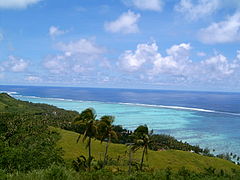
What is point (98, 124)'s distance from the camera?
46281 millimetres

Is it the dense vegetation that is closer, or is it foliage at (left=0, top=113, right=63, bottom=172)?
foliage at (left=0, top=113, right=63, bottom=172)

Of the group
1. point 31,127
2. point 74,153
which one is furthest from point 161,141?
point 31,127

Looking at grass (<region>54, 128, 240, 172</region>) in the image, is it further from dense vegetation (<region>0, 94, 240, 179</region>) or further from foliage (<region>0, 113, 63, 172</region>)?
foliage (<region>0, 113, 63, 172</region>)

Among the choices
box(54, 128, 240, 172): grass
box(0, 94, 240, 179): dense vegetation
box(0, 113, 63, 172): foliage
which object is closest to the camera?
box(0, 113, 63, 172): foliage

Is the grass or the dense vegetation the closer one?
the dense vegetation

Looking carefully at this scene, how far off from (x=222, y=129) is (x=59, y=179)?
560 feet

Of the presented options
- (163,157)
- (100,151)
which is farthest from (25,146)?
(163,157)

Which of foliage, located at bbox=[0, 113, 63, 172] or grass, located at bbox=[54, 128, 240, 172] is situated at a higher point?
foliage, located at bbox=[0, 113, 63, 172]

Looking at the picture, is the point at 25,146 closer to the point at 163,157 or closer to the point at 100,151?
the point at 100,151

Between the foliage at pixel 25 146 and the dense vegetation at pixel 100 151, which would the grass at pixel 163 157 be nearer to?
the dense vegetation at pixel 100 151

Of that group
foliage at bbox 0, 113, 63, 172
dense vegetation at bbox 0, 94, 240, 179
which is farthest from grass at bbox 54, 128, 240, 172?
foliage at bbox 0, 113, 63, 172

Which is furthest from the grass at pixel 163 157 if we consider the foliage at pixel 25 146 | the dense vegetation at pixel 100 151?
the foliage at pixel 25 146

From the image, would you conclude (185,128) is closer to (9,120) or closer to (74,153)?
(74,153)

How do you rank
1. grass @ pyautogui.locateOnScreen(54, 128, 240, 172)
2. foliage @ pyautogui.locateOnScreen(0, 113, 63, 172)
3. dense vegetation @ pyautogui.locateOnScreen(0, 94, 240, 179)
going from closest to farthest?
foliage @ pyautogui.locateOnScreen(0, 113, 63, 172)
dense vegetation @ pyautogui.locateOnScreen(0, 94, 240, 179)
grass @ pyautogui.locateOnScreen(54, 128, 240, 172)
